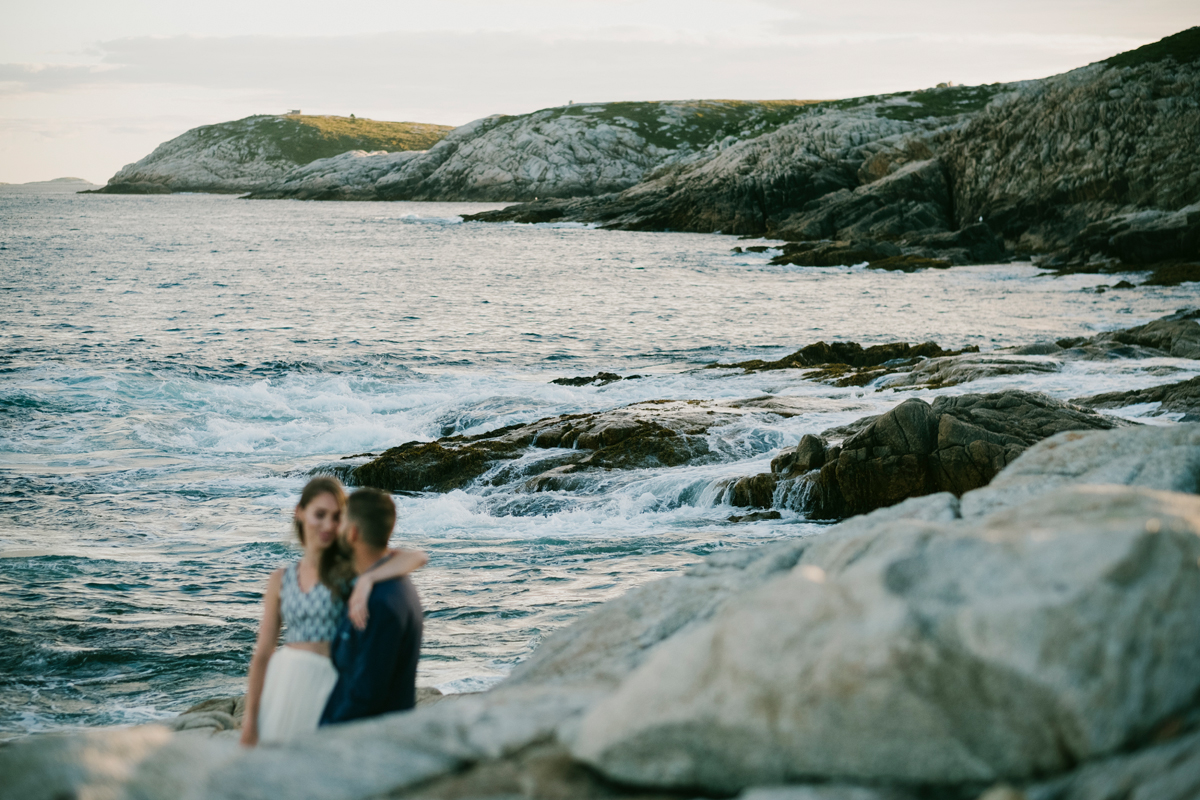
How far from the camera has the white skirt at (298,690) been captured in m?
4.54

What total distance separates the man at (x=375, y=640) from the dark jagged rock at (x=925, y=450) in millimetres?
9220

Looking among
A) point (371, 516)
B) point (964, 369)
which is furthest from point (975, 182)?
point (371, 516)

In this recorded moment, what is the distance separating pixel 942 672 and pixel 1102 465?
2.90m

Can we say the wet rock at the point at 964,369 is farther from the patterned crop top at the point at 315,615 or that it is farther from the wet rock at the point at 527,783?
the wet rock at the point at 527,783

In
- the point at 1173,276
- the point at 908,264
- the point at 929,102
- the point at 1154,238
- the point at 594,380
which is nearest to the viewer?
the point at 594,380

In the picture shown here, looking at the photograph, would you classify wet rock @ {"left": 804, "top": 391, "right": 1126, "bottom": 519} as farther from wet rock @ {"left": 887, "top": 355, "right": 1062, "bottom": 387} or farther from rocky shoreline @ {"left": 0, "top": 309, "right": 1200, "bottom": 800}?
rocky shoreline @ {"left": 0, "top": 309, "right": 1200, "bottom": 800}

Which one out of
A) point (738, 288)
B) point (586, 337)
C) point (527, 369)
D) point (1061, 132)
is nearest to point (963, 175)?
point (1061, 132)

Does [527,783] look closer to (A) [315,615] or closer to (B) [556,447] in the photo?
(A) [315,615]

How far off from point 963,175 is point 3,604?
6570 centimetres

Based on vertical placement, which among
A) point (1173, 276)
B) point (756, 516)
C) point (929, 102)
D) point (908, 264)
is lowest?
point (756, 516)

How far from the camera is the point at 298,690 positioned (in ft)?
14.9

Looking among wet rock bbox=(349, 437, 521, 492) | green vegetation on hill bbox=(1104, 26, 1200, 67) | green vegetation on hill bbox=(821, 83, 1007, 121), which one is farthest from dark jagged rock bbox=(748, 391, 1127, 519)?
green vegetation on hill bbox=(821, 83, 1007, 121)

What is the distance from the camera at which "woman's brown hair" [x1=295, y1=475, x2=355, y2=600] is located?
4.62 m

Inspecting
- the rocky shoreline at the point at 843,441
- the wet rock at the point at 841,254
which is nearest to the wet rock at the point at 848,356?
the rocky shoreline at the point at 843,441
